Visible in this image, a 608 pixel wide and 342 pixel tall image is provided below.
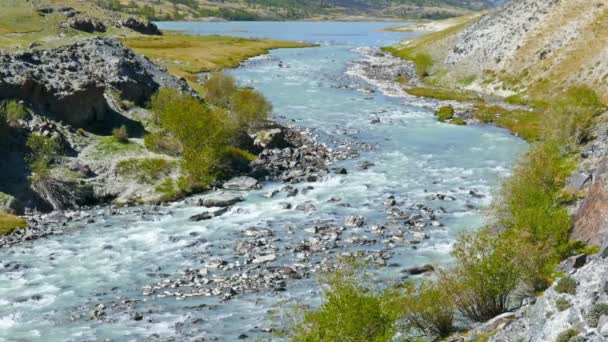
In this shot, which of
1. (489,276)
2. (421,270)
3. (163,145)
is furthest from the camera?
(163,145)

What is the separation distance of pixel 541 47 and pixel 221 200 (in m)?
76.7

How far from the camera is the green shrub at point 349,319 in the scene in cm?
2170

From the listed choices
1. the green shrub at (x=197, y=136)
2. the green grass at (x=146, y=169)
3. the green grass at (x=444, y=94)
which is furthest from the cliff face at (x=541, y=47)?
the green grass at (x=146, y=169)

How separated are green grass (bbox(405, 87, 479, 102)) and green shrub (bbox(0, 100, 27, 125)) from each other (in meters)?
68.2

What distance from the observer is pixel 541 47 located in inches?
4154

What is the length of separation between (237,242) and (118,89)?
111 ft

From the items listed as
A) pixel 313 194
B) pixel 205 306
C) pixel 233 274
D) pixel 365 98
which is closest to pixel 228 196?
pixel 313 194

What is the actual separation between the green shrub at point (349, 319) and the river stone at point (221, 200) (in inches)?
1077

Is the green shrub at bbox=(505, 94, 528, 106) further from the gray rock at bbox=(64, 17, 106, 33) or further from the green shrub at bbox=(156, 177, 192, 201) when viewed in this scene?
the gray rock at bbox=(64, 17, 106, 33)

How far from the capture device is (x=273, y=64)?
153000mm

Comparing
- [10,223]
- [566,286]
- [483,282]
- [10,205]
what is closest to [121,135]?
[10,205]

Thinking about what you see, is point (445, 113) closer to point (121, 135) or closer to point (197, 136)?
point (197, 136)

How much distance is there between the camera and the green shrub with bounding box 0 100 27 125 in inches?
2046

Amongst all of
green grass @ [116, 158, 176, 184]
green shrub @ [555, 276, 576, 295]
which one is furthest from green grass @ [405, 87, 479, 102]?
green shrub @ [555, 276, 576, 295]
